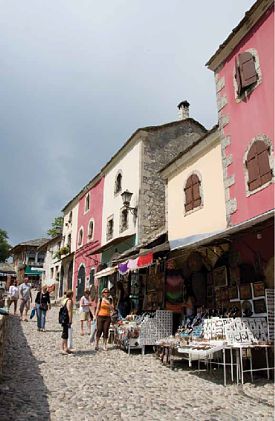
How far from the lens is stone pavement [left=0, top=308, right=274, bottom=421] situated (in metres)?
4.35

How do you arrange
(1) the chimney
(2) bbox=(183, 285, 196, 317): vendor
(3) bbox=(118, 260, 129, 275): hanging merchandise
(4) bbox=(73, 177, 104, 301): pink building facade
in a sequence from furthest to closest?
(4) bbox=(73, 177, 104, 301): pink building facade
(1) the chimney
(3) bbox=(118, 260, 129, 275): hanging merchandise
(2) bbox=(183, 285, 196, 317): vendor

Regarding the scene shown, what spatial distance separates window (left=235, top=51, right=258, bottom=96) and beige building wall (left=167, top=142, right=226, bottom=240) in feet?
5.77

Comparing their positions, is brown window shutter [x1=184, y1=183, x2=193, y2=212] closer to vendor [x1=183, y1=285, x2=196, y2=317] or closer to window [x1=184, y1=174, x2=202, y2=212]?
window [x1=184, y1=174, x2=202, y2=212]

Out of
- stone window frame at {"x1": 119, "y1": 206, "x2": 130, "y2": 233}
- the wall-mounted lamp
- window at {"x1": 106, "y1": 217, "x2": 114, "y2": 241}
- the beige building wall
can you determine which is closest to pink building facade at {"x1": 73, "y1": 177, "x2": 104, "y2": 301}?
window at {"x1": 106, "y1": 217, "x2": 114, "y2": 241}

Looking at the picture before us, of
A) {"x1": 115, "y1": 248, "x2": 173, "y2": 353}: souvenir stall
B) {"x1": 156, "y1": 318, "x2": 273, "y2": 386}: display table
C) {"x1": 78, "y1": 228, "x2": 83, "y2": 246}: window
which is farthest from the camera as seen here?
{"x1": 78, "y1": 228, "x2": 83, "y2": 246}: window

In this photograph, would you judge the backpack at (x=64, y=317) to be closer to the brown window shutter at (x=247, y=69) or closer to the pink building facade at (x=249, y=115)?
the pink building facade at (x=249, y=115)

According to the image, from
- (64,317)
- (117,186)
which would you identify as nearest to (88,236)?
(117,186)

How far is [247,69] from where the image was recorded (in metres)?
8.78

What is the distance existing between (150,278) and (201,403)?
21.3 feet

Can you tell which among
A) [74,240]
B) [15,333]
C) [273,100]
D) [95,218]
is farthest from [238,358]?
[74,240]

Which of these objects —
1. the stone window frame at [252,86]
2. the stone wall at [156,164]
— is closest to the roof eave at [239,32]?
the stone window frame at [252,86]

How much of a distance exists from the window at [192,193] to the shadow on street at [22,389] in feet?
19.8

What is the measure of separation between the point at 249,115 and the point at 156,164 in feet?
27.6

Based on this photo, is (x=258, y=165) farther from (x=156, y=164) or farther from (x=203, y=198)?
(x=156, y=164)
